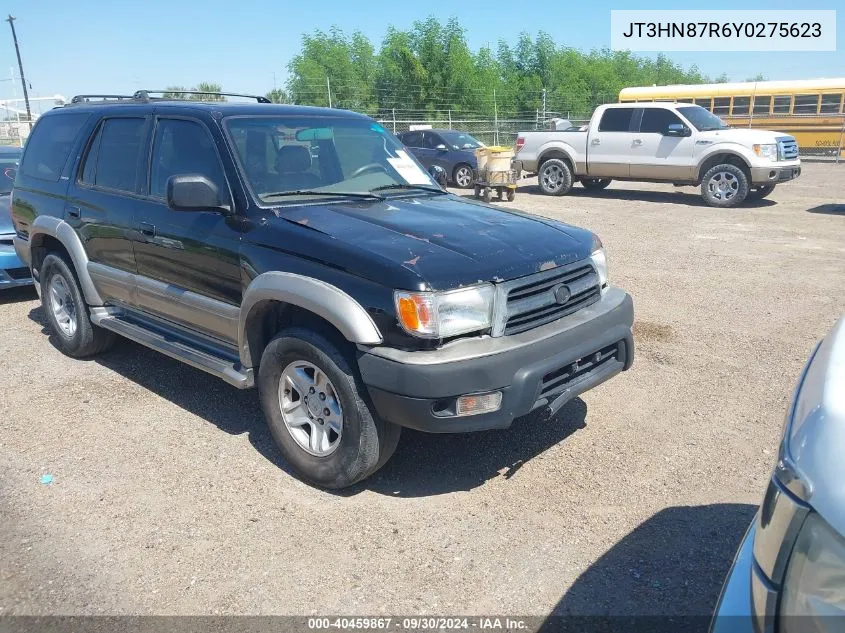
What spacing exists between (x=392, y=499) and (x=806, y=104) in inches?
1012

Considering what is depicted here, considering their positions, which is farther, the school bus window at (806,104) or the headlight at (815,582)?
the school bus window at (806,104)

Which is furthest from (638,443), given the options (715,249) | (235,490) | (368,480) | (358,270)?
(715,249)

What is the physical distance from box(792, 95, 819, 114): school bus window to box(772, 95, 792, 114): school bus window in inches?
8.5

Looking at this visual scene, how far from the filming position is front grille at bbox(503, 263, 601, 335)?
3.35 m

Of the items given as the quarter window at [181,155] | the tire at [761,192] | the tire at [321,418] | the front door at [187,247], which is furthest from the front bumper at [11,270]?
the tire at [761,192]

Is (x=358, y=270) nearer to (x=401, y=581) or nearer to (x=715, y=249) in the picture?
(x=401, y=581)

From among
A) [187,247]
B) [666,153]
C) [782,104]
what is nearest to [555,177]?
[666,153]

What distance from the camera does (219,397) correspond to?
4867 millimetres

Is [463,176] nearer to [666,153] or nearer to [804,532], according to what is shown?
[666,153]

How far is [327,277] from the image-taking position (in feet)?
11.0

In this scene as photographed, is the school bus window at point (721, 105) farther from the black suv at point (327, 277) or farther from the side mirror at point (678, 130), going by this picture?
the black suv at point (327, 277)

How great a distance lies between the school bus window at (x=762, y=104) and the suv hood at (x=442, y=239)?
23810 millimetres

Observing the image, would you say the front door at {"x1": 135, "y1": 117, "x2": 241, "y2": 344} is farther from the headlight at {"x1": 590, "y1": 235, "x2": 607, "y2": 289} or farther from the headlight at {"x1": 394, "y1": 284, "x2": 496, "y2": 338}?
the headlight at {"x1": 590, "y1": 235, "x2": 607, "y2": 289}

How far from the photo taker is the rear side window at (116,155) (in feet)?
15.3
